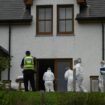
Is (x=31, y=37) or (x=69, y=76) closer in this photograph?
(x=69, y=76)

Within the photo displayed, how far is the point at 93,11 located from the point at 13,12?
4.82 meters

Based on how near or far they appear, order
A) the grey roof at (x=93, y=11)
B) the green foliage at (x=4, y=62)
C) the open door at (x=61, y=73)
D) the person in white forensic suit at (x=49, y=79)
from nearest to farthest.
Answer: the person in white forensic suit at (x=49, y=79) → the green foliage at (x=4, y=62) → the open door at (x=61, y=73) → the grey roof at (x=93, y=11)

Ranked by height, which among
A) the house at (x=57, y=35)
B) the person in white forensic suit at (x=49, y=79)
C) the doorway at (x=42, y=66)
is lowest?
the person in white forensic suit at (x=49, y=79)

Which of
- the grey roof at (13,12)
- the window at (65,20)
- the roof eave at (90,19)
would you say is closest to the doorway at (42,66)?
the window at (65,20)

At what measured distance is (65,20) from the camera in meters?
37.0

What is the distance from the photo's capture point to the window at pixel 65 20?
1453 inches

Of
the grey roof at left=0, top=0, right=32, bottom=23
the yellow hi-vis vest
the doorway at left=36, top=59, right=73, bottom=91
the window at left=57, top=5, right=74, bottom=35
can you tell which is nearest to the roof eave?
the window at left=57, top=5, right=74, bottom=35

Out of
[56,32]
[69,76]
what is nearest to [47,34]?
[56,32]

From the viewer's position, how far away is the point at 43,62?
36.9 metres

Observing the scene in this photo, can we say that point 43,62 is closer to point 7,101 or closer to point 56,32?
point 56,32

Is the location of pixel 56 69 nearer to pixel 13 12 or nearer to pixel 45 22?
pixel 45 22

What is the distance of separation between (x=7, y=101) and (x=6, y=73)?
17145 mm

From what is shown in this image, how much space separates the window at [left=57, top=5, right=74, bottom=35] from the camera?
121 feet

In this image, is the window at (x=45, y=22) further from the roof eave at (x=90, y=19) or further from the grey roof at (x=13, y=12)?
the roof eave at (x=90, y=19)
